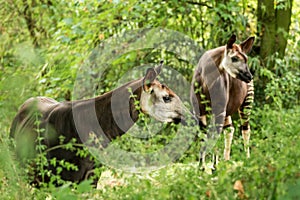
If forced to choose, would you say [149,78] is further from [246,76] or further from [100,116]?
[246,76]

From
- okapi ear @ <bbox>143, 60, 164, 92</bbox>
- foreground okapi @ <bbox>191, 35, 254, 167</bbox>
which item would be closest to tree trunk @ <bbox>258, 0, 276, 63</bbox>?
foreground okapi @ <bbox>191, 35, 254, 167</bbox>

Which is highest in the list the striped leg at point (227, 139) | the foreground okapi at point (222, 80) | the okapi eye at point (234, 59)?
the okapi eye at point (234, 59)

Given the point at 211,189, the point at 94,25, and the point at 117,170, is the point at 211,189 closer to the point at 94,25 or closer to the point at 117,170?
the point at 117,170

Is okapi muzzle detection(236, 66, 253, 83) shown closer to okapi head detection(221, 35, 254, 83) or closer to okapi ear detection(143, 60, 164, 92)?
okapi head detection(221, 35, 254, 83)

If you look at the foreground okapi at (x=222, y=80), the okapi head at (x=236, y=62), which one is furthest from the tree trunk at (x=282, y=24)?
the okapi head at (x=236, y=62)

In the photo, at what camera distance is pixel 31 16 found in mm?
13617

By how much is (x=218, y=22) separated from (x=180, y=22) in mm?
872

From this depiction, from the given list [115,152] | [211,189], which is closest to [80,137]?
[115,152]

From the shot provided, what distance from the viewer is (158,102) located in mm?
6035

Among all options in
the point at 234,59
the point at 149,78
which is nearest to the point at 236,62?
the point at 234,59

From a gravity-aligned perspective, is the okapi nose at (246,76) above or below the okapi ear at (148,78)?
below

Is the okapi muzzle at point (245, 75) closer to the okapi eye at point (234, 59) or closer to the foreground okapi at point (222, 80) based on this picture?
the foreground okapi at point (222, 80)

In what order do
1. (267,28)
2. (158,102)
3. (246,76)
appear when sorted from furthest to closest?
(267,28), (246,76), (158,102)

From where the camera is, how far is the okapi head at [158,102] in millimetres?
5918
